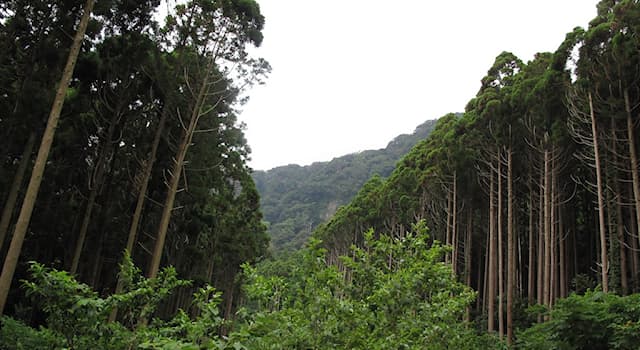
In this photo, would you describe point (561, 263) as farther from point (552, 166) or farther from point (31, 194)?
point (31, 194)

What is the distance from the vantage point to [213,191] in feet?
61.9

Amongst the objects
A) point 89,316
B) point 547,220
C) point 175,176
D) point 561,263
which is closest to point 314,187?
point 561,263

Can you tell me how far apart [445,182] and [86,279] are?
18.2 metres

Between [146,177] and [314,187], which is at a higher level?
[314,187]

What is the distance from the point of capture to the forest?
155 inches

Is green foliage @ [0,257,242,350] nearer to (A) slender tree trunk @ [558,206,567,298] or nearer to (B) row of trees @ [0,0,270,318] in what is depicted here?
(B) row of trees @ [0,0,270,318]

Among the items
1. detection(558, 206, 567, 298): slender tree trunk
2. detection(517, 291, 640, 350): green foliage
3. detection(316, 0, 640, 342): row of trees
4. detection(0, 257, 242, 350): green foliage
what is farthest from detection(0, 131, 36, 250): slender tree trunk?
detection(558, 206, 567, 298): slender tree trunk

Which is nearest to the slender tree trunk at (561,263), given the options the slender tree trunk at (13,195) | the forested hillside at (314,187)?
the slender tree trunk at (13,195)

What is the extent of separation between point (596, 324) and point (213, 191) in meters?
15.3

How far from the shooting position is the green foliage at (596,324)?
266 inches

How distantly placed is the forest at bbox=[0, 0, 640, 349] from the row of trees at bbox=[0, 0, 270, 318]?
5 cm

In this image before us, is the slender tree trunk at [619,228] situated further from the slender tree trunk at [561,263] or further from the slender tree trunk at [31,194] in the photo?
the slender tree trunk at [31,194]

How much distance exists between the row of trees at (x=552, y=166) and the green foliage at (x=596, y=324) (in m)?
4.93

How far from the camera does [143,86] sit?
1105cm
